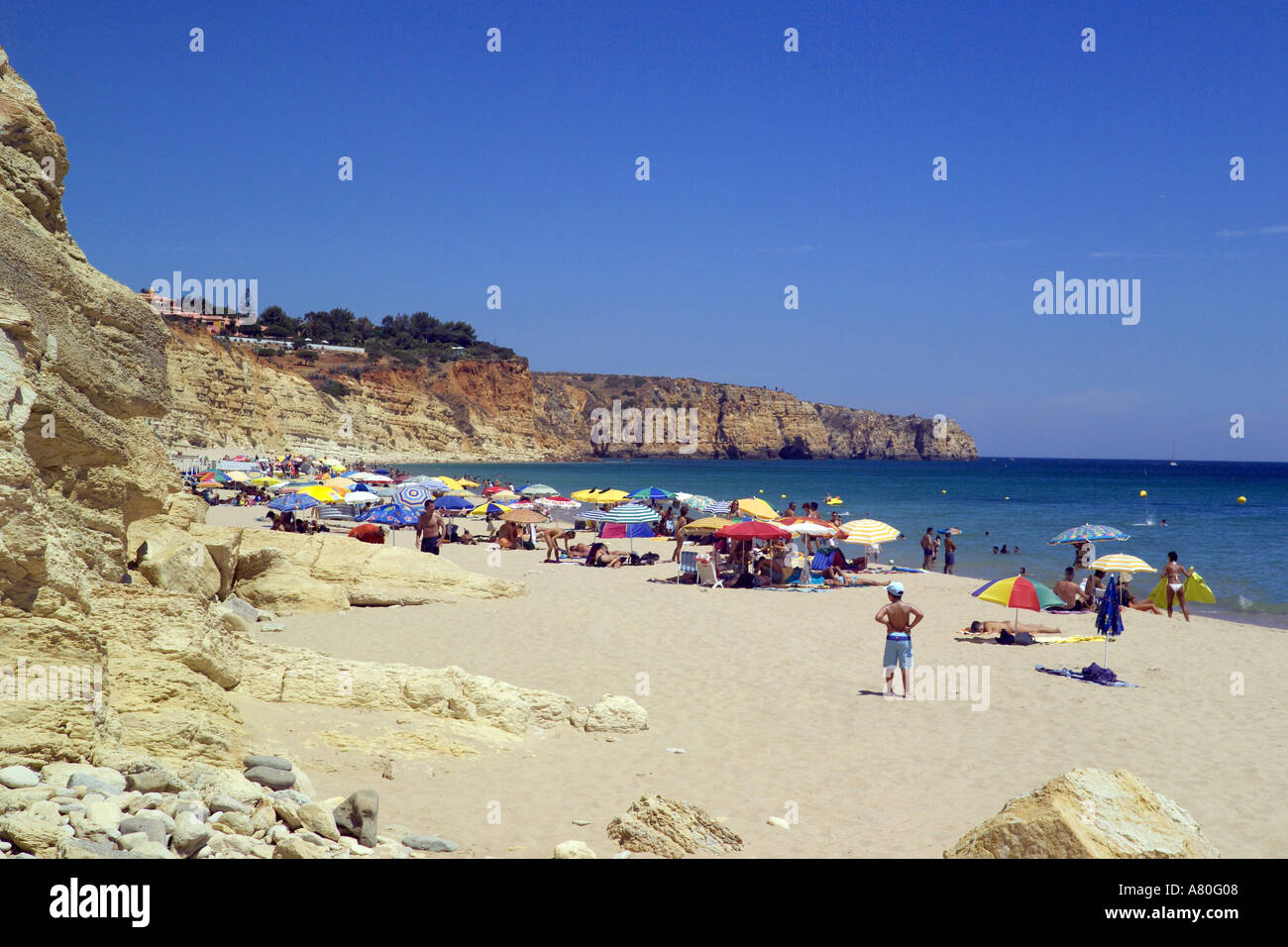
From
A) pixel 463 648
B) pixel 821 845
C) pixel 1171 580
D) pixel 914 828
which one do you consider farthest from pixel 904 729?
pixel 1171 580

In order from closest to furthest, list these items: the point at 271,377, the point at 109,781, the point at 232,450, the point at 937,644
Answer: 1. the point at 109,781
2. the point at 937,644
3. the point at 232,450
4. the point at 271,377

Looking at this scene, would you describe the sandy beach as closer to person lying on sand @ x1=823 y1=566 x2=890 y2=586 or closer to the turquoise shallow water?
person lying on sand @ x1=823 y1=566 x2=890 y2=586

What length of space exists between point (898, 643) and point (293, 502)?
715 inches

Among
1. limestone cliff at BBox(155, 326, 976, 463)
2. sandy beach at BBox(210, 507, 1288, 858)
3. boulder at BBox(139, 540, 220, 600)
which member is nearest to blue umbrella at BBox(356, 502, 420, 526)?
limestone cliff at BBox(155, 326, 976, 463)

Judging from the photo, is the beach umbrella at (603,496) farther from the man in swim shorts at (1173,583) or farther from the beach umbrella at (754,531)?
the man in swim shorts at (1173,583)

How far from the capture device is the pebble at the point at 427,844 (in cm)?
478

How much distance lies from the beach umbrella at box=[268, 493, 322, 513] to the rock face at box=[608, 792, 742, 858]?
20.0 meters

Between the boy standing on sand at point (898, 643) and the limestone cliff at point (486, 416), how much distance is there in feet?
32.1

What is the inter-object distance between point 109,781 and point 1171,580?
1617 cm

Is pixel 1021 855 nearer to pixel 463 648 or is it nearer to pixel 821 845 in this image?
pixel 821 845

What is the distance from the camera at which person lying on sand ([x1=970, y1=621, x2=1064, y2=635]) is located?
1280 cm

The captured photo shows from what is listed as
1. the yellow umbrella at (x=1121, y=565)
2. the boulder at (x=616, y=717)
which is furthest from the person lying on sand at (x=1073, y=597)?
the boulder at (x=616, y=717)

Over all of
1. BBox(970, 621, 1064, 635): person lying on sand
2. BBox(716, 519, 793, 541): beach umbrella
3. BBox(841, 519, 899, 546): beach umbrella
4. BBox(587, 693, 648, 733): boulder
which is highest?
BBox(716, 519, 793, 541): beach umbrella
